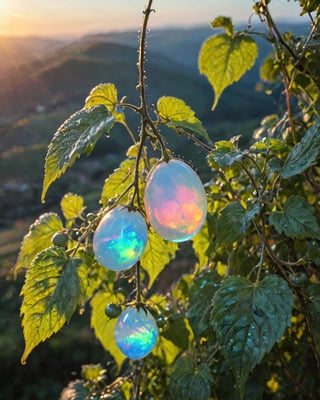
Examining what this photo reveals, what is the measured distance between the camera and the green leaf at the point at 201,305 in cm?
55

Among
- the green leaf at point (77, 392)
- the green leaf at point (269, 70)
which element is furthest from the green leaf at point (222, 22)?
the green leaf at point (77, 392)

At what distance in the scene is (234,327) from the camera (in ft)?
1.29

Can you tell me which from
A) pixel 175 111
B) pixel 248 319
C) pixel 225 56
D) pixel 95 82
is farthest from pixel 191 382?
pixel 95 82

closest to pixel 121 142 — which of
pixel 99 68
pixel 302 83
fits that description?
pixel 99 68

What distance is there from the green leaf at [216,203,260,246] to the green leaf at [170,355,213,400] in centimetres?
16

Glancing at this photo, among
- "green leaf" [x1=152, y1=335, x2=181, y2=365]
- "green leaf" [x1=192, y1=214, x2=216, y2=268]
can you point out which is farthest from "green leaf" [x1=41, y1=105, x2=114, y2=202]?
"green leaf" [x1=152, y1=335, x2=181, y2=365]

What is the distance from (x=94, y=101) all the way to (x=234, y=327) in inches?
9.4

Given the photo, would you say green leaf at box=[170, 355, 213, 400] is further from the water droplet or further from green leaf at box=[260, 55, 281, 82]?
green leaf at box=[260, 55, 281, 82]

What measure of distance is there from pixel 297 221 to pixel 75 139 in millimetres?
218

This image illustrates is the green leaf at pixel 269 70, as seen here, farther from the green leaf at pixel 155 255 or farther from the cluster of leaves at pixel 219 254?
the green leaf at pixel 155 255

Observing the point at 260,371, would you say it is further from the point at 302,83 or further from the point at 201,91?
the point at 201,91

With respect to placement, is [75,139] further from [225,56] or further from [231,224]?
[225,56]

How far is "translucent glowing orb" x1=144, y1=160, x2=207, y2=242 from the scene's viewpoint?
0.32 meters

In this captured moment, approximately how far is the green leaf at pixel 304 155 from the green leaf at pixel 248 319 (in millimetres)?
100
